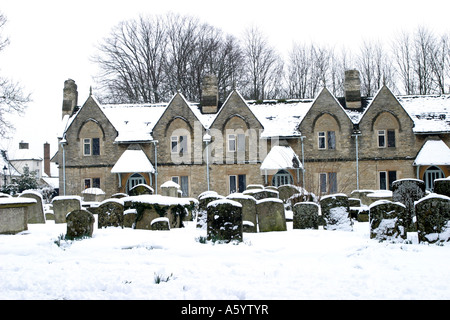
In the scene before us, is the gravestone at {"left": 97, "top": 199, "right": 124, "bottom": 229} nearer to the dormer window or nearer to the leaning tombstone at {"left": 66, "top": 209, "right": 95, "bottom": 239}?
the leaning tombstone at {"left": 66, "top": 209, "right": 95, "bottom": 239}

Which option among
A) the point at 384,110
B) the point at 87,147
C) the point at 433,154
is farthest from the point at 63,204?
the point at 433,154

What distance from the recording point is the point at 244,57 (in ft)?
168

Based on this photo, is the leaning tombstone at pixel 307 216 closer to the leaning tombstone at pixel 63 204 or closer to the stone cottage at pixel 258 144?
the leaning tombstone at pixel 63 204

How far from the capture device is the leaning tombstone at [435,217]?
10.4 meters

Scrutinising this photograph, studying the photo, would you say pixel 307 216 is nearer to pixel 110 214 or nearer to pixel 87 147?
pixel 110 214

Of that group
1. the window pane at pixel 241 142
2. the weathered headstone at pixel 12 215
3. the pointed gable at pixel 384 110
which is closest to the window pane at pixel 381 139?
the pointed gable at pixel 384 110

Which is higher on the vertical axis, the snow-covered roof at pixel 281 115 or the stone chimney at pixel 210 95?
the stone chimney at pixel 210 95

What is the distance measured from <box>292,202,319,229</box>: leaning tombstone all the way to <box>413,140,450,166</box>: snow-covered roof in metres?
20.9

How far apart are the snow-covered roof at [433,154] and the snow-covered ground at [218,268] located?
22.6 meters

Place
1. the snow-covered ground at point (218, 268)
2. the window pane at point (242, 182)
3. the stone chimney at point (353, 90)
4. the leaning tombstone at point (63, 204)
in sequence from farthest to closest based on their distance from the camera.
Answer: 1. the stone chimney at point (353, 90)
2. the window pane at point (242, 182)
3. the leaning tombstone at point (63, 204)
4. the snow-covered ground at point (218, 268)

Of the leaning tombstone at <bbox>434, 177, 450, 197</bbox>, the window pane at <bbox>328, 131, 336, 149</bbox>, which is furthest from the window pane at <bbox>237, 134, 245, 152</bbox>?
the leaning tombstone at <bbox>434, 177, 450, 197</bbox>

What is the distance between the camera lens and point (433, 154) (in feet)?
104
